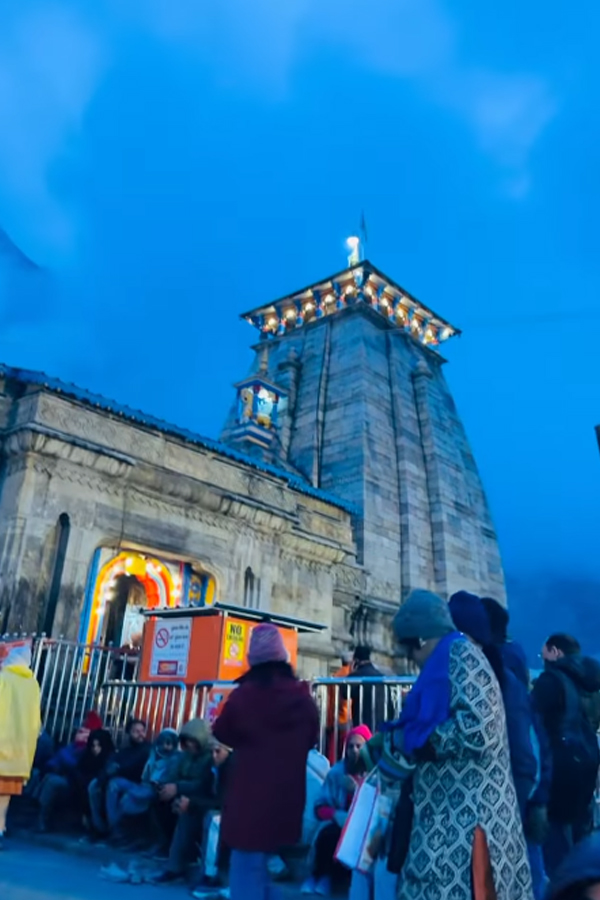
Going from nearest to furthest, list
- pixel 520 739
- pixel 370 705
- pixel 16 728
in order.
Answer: pixel 520 739 < pixel 16 728 < pixel 370 705

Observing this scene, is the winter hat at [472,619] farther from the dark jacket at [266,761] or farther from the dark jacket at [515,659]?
the dark jacket at [266,761]

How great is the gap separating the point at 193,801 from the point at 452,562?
17.1m

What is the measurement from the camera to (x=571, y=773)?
455 centimetres

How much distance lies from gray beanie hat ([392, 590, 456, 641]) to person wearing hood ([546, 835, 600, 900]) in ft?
6.49

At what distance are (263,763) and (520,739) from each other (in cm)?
138

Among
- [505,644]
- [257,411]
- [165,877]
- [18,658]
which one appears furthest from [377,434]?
[505,644]

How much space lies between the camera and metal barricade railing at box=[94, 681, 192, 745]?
8.55m

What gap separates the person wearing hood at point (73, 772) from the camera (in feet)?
24.4

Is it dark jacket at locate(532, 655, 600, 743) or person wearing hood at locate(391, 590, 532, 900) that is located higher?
dark jacket at locate(532, 655, 600, 743)

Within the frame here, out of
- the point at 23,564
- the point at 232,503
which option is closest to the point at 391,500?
the point at 232,503

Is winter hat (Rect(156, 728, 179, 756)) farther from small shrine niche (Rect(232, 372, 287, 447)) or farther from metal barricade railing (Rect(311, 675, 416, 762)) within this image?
small shrine niche (Rect(232, 372, 287, 447))

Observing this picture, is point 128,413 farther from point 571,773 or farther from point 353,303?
point 353,303

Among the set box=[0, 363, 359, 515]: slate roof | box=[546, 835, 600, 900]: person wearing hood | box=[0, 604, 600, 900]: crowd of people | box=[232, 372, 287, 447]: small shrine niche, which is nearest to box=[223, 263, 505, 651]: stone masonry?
box=[232, 372, 287, 447]: small shrine niche

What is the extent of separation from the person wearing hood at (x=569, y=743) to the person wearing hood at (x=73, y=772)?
4.95 meters
